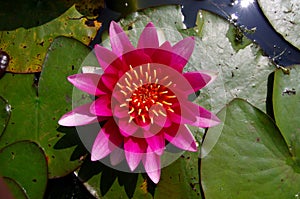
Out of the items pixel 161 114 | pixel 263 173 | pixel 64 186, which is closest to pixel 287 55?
pixel 263 173

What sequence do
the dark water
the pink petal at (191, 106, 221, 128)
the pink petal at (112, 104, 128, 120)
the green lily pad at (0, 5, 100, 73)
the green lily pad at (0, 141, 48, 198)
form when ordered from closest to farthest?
the pink petal at (112, 104, 128, 120), the pink petal at (191, 106, 221, 128), the green lily pad at (0, 141, 48, 198), the green lily pad at (0, 5, 100, 73), the dark water

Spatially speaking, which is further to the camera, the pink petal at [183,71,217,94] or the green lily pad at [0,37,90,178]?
the green lily pad at [0,37,90,178]

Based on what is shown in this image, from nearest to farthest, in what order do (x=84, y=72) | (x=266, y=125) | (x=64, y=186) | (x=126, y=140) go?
1. (x=126, y=140)
2. (x=84, y=72)
3. (x=266, y=125)
4. (x=64, y=186)

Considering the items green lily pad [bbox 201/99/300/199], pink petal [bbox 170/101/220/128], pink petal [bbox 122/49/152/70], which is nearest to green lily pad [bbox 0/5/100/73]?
pink petal [bbox 122/49/152/70]

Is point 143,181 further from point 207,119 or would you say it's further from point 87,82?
point 87,82

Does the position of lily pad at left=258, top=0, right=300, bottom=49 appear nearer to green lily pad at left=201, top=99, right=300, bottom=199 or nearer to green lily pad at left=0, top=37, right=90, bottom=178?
green lily pad at left=201, top=99, right=300, bottom=199

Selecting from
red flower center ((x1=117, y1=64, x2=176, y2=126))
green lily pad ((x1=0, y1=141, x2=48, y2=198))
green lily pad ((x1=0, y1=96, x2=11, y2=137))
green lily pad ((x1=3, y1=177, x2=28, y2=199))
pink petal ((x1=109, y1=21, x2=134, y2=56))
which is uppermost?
pink petal ((x1=109, y1=21, x2=134, y2=56))

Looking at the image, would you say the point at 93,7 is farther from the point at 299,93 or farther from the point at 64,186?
the point at 299,93

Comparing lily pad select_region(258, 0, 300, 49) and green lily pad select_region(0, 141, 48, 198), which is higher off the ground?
lily pad select_region(258, 0, 300, 49)

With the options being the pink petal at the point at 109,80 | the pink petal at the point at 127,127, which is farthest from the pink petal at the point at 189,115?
the pink petal at the point at 109,80
